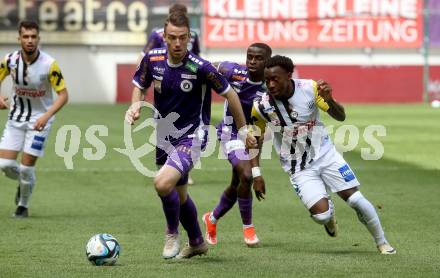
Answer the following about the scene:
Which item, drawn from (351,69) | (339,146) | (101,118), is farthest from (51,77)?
(351,69)

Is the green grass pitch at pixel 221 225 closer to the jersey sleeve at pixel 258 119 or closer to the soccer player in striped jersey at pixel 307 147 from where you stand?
the soccer player in striped jersey at pixel 307 147

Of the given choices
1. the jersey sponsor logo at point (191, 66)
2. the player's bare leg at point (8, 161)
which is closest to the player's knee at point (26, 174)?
the player's bare leg at point (8, 161)

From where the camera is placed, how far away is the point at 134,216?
1277 centimetres

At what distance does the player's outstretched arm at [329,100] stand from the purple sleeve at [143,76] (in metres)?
1.42

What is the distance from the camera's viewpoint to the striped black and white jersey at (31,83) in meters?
12.7

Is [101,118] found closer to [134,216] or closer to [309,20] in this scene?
[309,20]

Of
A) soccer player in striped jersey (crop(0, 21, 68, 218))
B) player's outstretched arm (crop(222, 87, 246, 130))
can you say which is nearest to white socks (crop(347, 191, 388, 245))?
player's outstretched arm (crop(222, 87, 246, 130))

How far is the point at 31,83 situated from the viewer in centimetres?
1277

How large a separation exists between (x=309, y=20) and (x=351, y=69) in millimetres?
2711

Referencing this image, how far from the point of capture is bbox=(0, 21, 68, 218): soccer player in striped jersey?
1271 centimetres

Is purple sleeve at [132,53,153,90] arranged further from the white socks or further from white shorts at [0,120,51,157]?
white shorts at [0,120,51,157]

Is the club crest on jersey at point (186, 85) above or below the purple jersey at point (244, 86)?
above

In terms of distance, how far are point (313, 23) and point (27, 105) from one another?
28.0 meters

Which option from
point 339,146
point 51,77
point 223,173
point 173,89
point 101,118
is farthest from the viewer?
point 101,118
